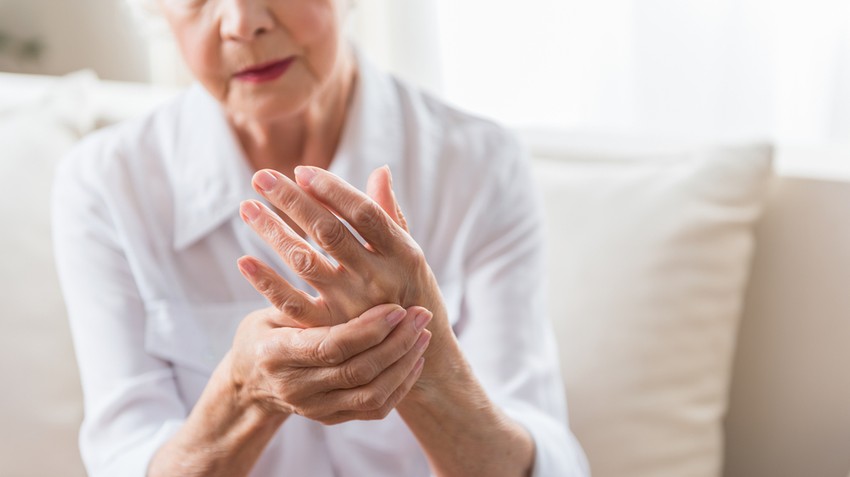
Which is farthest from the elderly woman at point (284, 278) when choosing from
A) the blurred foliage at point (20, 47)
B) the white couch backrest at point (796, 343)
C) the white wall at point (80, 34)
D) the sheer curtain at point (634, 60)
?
the blurred foliage at point (20, 47)

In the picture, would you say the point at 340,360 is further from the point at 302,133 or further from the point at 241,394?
the point at 302,133

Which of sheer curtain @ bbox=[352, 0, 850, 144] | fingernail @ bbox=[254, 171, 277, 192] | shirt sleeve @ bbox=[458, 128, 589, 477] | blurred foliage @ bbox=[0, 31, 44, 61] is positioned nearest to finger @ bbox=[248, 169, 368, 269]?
fingernail @ bbox=[254, 171, 277, 192]

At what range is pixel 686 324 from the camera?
4.33ft

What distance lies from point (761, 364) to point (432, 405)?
21.9 inches

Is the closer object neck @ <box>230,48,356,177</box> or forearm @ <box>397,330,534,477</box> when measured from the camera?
forearm @ <box>397,330,534,477</box>

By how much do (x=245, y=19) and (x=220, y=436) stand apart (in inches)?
17.5

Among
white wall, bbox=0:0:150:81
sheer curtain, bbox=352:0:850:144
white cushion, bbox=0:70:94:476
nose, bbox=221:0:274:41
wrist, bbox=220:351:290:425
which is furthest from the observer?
white wall, bbox=0:0:150:81

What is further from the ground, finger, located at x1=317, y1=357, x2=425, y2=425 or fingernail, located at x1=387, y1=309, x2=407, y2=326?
fingernail, located at x1=387, y1=309, x2=407, y2=326

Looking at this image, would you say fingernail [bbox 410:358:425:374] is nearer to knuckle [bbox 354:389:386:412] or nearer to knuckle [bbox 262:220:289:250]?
knuckle [bbox 354:389:386:412]

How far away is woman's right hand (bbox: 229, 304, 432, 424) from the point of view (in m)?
0.86

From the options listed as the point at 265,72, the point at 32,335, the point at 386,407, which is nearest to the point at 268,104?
the point at 265,72

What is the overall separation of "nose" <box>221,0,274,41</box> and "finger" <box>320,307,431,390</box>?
1.31 ft

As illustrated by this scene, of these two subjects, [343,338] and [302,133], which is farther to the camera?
[302,133]

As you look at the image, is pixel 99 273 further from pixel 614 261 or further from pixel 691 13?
pixel 691 13
